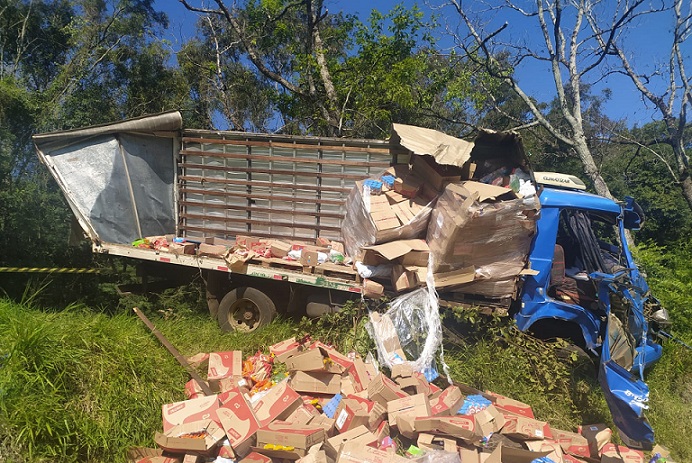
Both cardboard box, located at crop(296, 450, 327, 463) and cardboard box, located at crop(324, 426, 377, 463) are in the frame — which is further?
cardboard box, located at crop(324, 426, 377, 463)

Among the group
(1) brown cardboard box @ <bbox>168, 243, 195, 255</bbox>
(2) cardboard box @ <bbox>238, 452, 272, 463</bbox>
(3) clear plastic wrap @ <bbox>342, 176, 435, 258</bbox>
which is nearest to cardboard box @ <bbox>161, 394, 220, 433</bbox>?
(2) cardboard box @ <bbox>238, 452, 272, 463</bbox>

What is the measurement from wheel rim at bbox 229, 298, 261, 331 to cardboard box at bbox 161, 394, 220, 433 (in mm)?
1612

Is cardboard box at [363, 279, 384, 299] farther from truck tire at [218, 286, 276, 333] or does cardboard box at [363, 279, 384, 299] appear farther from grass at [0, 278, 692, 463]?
truck tire at [218, 286, 276, 333]

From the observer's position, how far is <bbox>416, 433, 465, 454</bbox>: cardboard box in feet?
9.90

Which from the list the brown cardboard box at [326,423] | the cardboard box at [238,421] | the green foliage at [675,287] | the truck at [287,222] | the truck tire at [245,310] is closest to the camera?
the cardboard box at [238,421]

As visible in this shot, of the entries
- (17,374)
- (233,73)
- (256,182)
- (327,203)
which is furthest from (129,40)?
(17,374)

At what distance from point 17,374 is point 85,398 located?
1.58 feet

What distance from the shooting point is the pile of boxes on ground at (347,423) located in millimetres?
2945

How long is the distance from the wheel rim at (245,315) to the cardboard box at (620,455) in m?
3.56

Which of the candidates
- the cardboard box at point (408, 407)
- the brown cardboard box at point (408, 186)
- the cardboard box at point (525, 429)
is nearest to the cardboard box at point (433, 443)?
the cardboard box at point (408, 407)

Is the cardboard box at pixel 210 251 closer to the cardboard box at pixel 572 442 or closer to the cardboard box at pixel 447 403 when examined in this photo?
the cardboard box at pixel 447 403

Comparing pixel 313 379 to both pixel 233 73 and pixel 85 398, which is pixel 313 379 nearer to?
pixel 85 398

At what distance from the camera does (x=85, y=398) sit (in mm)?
3184

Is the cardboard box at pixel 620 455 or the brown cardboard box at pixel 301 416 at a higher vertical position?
the brown cardboard box at pixel 301 416
